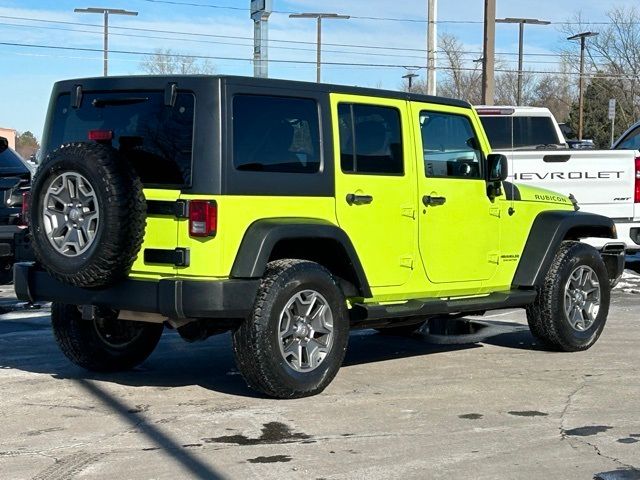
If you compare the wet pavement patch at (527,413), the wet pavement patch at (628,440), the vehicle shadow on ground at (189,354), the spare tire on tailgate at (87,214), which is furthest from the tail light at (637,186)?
the spare tire on tailgate at (87,214)

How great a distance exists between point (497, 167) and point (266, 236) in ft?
8.09

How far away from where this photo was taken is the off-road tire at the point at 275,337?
6234 mm

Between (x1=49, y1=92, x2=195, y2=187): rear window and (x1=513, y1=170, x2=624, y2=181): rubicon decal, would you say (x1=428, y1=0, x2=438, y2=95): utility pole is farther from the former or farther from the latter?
(x1=49, y1=92, x2=195, y2=187): rear window

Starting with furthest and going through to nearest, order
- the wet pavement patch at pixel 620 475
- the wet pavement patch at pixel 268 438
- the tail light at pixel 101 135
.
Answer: the tail light at pixel 101 135
the wet pavement patch at pixel 268 438
the wet pavement patch at pixel 620 475

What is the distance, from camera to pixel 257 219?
622cm

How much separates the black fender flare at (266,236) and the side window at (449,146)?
1.28 metres

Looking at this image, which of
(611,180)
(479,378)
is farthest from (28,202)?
(611,180)

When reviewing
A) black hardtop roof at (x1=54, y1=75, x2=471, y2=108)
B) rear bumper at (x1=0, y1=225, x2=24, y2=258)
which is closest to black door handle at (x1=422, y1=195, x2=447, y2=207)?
black hardtop roof at (x1=54, y1=75, x2=471, y2=108)

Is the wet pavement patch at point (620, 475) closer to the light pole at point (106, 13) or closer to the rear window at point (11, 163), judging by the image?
the rear window at point (11, 163)

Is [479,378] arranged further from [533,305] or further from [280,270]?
[280,270]

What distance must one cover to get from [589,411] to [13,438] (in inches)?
134

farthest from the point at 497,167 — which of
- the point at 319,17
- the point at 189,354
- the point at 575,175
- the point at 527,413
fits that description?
the point at 319,17

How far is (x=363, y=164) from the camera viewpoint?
6953 millimetres

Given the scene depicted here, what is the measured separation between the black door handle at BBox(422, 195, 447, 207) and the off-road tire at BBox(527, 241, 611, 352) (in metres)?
1.40
